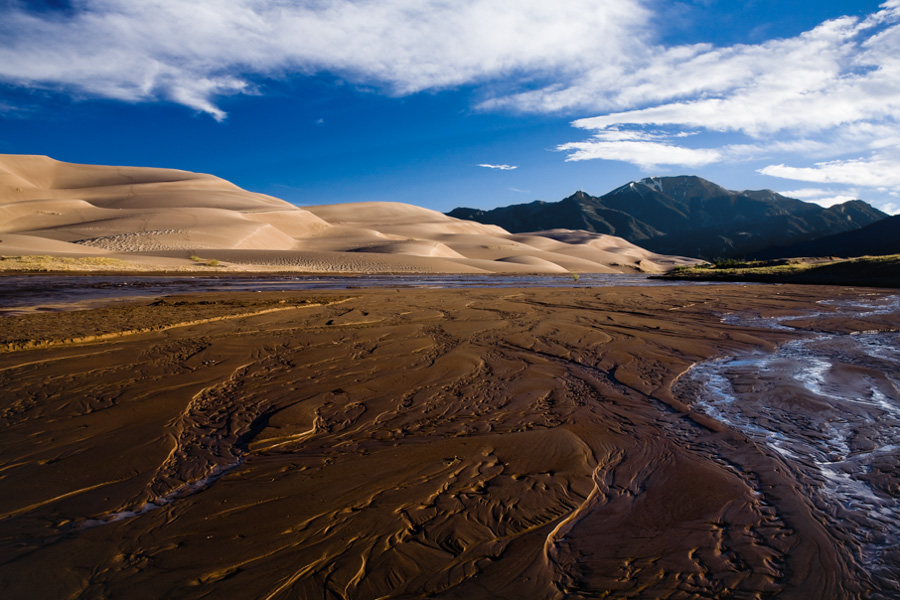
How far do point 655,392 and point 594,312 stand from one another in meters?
7.98

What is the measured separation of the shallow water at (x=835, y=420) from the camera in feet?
10.7

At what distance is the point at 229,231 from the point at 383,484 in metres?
72.4


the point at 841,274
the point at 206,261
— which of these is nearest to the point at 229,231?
the point at 206,261

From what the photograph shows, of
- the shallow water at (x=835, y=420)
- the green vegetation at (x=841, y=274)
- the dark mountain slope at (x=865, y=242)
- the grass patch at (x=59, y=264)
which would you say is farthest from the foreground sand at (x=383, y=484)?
the dark mountain slope at (x=865, y=242)

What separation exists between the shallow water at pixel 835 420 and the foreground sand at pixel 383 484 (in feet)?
0.72

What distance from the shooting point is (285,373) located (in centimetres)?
682

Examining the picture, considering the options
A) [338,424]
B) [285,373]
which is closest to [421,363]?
[285,373]

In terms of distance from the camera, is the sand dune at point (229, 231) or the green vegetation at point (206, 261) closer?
the green vegetation at point (206, 261)

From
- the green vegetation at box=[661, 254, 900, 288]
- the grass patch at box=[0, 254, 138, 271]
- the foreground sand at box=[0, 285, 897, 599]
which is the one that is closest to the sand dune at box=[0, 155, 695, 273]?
the grass patch at box=[0, 254, 138, 271]


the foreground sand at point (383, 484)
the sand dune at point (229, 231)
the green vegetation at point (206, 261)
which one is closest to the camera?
the foreground sand at point (383, 484)

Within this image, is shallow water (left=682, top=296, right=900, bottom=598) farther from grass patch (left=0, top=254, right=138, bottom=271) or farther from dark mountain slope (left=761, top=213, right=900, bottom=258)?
dark mountain slope (left=761, top=213, right=900, bottom=258)

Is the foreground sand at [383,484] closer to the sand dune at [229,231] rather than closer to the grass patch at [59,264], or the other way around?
the grass patch at [59,264]

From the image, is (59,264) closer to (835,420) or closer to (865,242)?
(835,420)

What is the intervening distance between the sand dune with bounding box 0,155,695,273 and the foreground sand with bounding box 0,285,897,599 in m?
44.9
